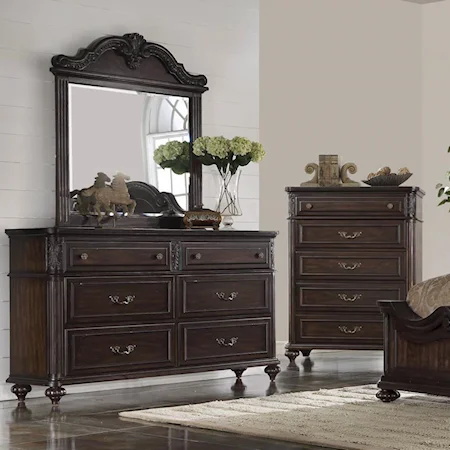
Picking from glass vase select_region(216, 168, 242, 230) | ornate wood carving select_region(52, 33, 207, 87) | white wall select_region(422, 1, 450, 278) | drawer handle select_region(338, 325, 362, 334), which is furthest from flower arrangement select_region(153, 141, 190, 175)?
white wall select_region(422, 1, 450, 278)

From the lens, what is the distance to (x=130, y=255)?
509 cm

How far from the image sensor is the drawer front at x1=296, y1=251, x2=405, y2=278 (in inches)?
249

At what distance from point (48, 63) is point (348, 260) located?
85.7 inches

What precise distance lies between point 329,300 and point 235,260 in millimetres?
1073

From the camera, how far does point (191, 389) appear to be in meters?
5.43

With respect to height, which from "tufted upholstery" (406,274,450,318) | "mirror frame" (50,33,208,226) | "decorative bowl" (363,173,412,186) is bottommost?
"tufted upholstery" (406,274,450,318)

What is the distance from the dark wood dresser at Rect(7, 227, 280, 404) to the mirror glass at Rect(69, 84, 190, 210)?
473mm

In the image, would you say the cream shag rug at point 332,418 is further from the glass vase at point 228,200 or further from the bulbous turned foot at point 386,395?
the glass vase at point 228,200

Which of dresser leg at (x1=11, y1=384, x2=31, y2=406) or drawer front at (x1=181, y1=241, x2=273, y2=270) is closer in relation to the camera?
dresser leg at (x1=11, y1=384, x2=31, y2=406)

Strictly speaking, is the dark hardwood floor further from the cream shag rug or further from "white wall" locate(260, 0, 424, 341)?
"white wall" locate(260, 0, 424, 341)

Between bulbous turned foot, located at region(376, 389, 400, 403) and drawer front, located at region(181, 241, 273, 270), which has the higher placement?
drawer front, located at region(181, 241, 273, 270)

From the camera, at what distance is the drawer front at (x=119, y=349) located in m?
4.87

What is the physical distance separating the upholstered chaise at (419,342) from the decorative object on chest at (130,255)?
1.00 metres

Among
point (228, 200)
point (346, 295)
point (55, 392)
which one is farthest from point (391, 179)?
point (55, 392)
